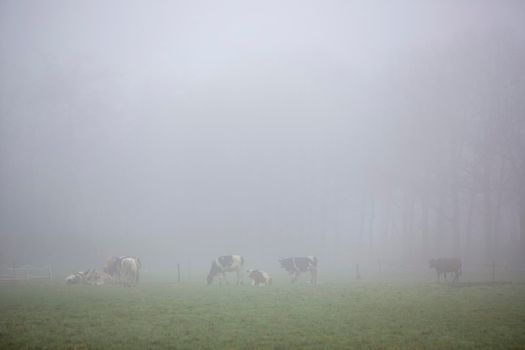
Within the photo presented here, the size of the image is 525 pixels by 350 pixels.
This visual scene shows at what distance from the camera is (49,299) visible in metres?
21.0

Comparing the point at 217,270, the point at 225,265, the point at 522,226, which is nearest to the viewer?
the point at 217,270

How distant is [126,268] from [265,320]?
18.5 meters

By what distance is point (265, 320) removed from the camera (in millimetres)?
15477

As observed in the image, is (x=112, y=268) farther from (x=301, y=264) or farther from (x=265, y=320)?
(x=265, y=320)

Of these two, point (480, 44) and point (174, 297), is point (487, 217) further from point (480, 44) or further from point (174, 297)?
point (174, 297)

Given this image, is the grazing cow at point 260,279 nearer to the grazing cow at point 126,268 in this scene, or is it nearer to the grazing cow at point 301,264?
Answer: the grazing cow at point 301,264

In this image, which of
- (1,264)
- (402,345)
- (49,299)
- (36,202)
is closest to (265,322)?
(402,345)

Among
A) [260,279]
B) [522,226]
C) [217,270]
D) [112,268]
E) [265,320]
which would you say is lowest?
[260,279]

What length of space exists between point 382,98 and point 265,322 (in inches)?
1881

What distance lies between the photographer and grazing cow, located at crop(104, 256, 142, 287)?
101ft

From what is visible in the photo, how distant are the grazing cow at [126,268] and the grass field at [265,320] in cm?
690

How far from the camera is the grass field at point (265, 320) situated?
1215 centimetres

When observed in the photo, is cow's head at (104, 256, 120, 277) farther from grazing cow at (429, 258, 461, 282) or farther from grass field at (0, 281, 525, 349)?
grazing cow at (429, 258, 461, 282)

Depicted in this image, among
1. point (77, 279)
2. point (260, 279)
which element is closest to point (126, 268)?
point (77, 279)
